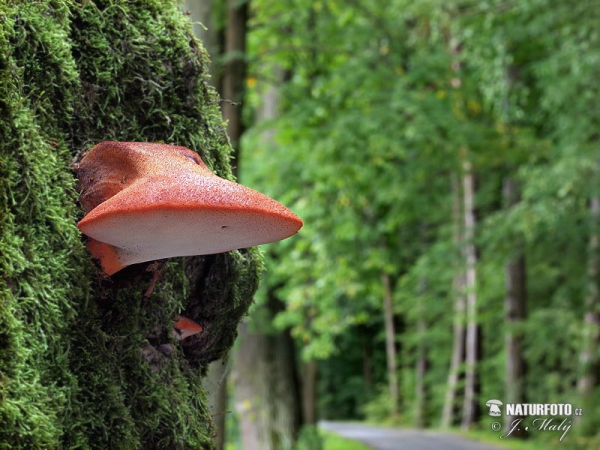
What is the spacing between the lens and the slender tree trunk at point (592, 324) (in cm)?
1226

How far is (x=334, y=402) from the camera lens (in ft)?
133

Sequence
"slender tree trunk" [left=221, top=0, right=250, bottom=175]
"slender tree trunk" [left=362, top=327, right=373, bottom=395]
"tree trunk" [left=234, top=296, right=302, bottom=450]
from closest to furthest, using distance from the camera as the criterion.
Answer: "slender tree trunk" [left=221, top=0, right=250, bottom=175], "tree trunk" [left=234, top=296, right=302, bottom=450], "slender tree trunk" [left=362, top=327, right=373, bottom=395]

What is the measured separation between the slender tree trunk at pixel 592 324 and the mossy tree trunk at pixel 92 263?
36.5 ft

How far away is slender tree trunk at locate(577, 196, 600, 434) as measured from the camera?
1226 cm

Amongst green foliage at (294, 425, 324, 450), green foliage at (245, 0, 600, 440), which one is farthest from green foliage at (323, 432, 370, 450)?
green foliage at (294, 425, 324, 450)

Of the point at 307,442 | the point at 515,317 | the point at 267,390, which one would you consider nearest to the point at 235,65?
the point at 267,390

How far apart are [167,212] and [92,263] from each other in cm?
37

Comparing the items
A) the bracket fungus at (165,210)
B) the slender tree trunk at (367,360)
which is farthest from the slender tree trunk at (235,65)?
the slender tree trunk at (367,360)

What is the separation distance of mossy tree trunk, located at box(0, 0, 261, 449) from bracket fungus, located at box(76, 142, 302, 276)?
108 millimetres

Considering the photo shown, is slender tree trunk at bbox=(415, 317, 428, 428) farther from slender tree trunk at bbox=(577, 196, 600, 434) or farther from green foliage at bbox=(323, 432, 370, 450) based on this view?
slender tree trunk at bbox=(577, 196, 600, 434)

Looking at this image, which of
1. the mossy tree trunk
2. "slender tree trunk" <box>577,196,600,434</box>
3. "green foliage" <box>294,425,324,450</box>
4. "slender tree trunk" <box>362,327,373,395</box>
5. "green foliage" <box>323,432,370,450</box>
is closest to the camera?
the mossy tree trunk

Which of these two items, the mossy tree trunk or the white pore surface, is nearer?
the white pore surface

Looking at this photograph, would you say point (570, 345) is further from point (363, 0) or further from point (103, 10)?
point (103, 10)

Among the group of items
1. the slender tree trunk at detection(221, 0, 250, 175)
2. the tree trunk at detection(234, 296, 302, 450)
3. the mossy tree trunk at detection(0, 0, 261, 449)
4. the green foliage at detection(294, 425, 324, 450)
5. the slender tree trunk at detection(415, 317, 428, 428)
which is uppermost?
the slender tree trunk at detection(221, 0, 250, 175)
